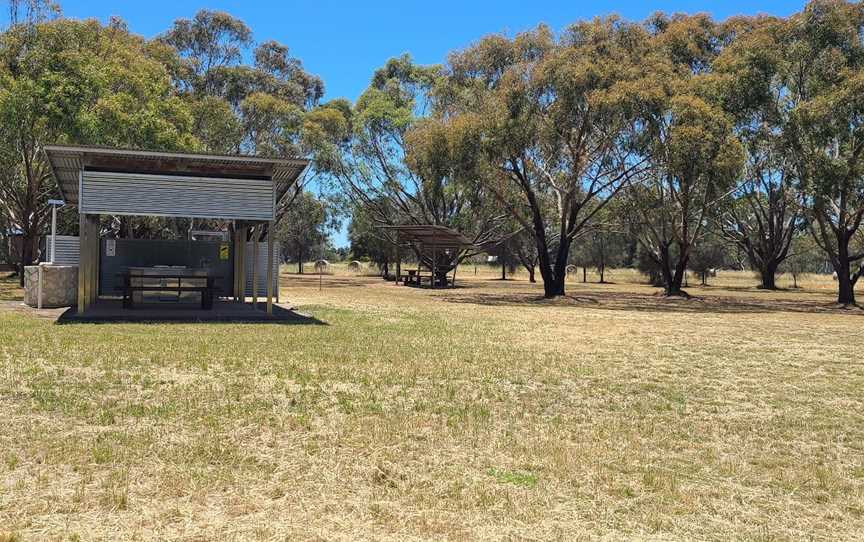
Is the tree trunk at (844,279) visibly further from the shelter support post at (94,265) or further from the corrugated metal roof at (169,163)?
the shelter support post at (94,265)

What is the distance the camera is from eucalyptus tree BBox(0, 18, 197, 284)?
1784cm

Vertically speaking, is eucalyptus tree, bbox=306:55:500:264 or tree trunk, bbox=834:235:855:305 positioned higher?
eucalyptus tree, bbox=306:55:500:264

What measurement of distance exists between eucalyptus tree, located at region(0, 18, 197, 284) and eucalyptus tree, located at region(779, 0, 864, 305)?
61.7ft

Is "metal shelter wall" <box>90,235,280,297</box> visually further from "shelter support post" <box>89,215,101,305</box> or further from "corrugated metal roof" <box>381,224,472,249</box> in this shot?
"corrugated metal roof" <box>381,224,472,249</box>

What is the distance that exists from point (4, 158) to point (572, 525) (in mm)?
22389

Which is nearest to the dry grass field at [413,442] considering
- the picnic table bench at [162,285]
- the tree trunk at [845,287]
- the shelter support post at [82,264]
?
the shelter support post at [82,264]

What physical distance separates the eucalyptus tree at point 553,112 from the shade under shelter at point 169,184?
986 centimetres

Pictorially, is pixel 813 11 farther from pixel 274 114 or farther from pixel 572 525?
pixel 572 525

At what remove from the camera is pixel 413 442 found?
5.39 meters

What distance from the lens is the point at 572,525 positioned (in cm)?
391

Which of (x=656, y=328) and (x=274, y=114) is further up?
(x=274, y=114)

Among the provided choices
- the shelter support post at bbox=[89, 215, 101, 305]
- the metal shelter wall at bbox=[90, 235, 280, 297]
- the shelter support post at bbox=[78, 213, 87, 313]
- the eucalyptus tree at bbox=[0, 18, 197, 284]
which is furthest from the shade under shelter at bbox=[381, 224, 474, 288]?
the shelter support post at bbox=[78, 213, 87, 313]

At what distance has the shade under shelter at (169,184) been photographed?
1341 cm

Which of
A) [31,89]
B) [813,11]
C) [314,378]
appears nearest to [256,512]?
[314,378]
